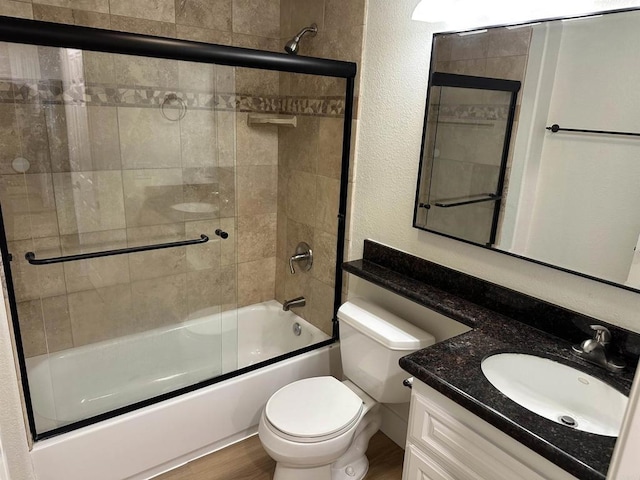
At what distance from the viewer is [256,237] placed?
2873mm

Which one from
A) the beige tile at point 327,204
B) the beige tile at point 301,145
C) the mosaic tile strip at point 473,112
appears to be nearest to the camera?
the mosaic tile strip at point 473,112

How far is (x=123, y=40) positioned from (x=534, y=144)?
1.44 meters

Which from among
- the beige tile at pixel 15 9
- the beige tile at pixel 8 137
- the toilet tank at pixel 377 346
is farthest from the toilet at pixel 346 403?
the beige tile at pixel 15 9

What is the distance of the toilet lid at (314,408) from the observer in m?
1.71

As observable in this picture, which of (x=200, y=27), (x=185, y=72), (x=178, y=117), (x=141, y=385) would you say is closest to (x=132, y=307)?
(x=141, y=385)

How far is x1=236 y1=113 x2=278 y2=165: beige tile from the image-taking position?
2668 mm

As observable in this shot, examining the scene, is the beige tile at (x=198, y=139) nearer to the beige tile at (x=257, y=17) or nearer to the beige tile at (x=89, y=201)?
the beige tile at (x=89, y=201)

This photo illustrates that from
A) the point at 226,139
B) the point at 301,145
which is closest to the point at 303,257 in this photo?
the point at 301,145

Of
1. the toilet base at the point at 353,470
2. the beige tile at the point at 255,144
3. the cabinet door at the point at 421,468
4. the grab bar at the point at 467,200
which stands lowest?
the toilet base at the point at 353,470

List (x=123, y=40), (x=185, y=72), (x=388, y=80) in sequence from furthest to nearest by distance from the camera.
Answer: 1. (x=185, y=72)
2. (x=388, y=80)
3. (x=123, y=40)

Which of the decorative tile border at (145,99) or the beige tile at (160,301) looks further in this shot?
the beige tile at (160,301)

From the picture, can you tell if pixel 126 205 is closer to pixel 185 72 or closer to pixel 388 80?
pixel 185 72

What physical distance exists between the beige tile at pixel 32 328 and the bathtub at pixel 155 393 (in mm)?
51

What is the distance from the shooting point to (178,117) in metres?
2.28
